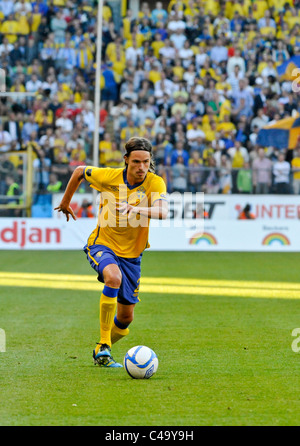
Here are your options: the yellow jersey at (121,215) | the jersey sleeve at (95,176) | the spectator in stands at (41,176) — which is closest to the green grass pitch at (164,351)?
the yellow jersey at (121,215)

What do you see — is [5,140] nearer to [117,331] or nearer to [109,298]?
[117,331]

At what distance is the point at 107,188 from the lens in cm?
687

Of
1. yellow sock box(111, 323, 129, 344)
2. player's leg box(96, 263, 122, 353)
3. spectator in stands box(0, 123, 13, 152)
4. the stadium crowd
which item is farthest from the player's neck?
spectator in stands box(0, 123, 13, 152)

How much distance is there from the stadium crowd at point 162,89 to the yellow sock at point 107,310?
15009 mm

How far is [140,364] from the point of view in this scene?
5949 mm

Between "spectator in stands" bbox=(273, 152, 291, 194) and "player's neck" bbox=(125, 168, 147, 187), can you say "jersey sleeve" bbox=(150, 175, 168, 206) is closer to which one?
"player's neck" bbox=(125, 168, 147, 187)

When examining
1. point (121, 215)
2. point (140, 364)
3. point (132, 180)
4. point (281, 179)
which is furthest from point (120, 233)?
point (281, 179)

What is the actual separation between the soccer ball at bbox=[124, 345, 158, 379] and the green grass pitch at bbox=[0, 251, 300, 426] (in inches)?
3.2

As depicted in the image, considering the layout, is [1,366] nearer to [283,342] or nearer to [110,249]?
[110,249]

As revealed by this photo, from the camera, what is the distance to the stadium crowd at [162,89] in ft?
71.8

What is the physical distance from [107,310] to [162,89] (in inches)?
753

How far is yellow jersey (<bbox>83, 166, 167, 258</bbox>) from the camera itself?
6789 mm
